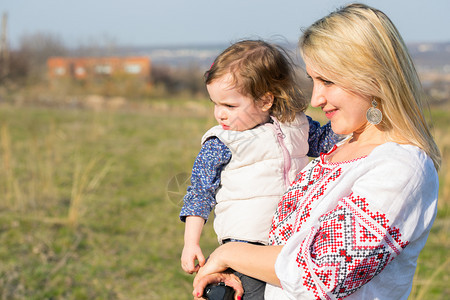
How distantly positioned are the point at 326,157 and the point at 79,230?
442cm

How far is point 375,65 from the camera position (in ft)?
4.22

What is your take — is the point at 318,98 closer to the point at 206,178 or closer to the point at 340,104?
the point at 340,104

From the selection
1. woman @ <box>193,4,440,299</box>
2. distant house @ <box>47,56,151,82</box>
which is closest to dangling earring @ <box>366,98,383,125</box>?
woman @ <box>193,4,440,299</box>

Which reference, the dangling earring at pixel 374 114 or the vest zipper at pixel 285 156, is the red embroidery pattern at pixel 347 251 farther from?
the vest zipper at pixel 285 156

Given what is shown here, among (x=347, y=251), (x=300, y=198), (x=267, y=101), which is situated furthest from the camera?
(x=267, y=101)

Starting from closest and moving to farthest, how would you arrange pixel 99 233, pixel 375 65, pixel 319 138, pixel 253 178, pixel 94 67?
pixel 375 65, pixel 253 178, pixel 319 138, pixel 99 233, pixel 94 67

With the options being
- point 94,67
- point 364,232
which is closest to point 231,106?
point 364,232

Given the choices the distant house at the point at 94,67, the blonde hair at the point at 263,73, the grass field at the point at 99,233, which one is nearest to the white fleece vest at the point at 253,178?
the blonde hair at the point at 263,73

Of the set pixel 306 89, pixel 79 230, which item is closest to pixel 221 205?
pixel 306 89

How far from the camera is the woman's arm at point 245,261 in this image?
1.30 meters

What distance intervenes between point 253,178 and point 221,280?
1.11 feet

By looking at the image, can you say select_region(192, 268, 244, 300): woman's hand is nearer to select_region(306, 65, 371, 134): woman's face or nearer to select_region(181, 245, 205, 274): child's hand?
select_region(181, 245, 205, 274): child's hand

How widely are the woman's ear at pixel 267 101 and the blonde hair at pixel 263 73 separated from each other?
0.04ft

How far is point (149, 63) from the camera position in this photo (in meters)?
39.9
